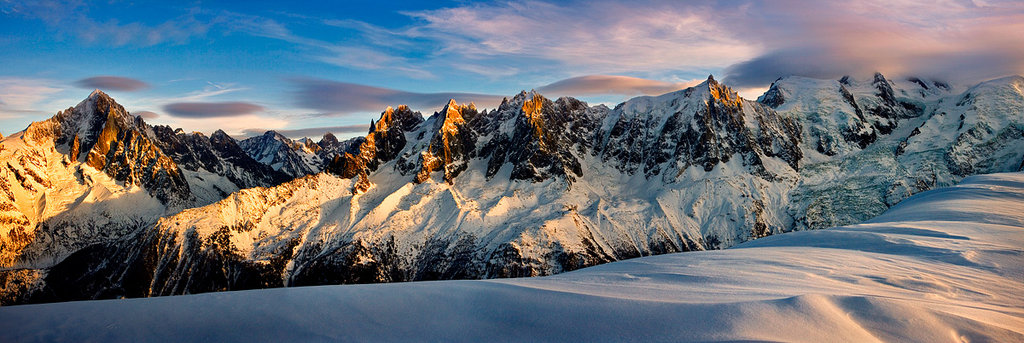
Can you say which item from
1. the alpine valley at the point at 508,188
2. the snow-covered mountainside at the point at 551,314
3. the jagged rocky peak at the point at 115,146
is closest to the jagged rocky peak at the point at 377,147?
the alpine valley at the point at 508,188

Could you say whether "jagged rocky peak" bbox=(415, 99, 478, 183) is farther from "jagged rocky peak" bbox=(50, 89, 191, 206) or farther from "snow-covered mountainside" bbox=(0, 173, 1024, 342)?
"snow-covered mountainside" bbox=(0, 173, 1024, 342)

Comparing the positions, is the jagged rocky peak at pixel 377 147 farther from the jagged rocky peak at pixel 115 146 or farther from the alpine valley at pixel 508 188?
the jagged rocky peak at pixel 115 146

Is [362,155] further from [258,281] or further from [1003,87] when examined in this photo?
[1003,87]

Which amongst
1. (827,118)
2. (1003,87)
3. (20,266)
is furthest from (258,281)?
(1003,87)

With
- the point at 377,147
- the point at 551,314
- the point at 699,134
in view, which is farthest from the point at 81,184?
the point at 551,314

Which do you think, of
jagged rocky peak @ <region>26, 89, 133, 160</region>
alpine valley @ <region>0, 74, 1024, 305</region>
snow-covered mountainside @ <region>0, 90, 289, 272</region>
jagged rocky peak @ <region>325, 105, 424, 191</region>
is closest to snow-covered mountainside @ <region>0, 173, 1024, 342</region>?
alpine valley @ <region>0, 74, 1024, 305</region>
